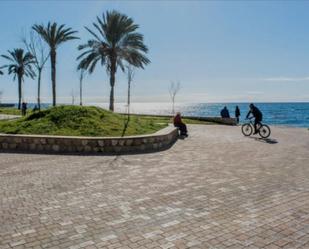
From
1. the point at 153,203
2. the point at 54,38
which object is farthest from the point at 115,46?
the point at 153,203

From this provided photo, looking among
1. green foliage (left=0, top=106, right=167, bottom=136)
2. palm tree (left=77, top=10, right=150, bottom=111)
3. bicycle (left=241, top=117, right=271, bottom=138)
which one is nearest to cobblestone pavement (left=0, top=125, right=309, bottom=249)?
green foliage (left=0, top=106, right=167, bottom=136)

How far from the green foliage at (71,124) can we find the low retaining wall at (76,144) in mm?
1068

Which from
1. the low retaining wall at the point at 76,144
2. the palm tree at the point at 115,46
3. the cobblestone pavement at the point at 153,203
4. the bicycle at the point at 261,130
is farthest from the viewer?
the palm tree at the point at 115,46

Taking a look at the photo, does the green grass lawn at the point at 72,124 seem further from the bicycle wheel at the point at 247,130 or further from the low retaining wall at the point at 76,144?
the bicycle wheel at the point at 247,130

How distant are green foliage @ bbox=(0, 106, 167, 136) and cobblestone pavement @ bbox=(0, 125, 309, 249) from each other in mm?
2829

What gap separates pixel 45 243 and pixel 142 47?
26619 millimetres

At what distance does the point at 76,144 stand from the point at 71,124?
2569 millimetres

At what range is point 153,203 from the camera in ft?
17.7

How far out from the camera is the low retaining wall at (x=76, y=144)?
10555 mm

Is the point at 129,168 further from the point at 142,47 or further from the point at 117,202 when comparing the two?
the point at 142,47

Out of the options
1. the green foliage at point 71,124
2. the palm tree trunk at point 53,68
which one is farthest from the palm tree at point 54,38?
the green foliage at point 71,124

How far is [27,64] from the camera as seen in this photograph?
2044 inches

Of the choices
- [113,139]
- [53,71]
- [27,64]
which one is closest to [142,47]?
[53,71]

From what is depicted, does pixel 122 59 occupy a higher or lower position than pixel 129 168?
higher
